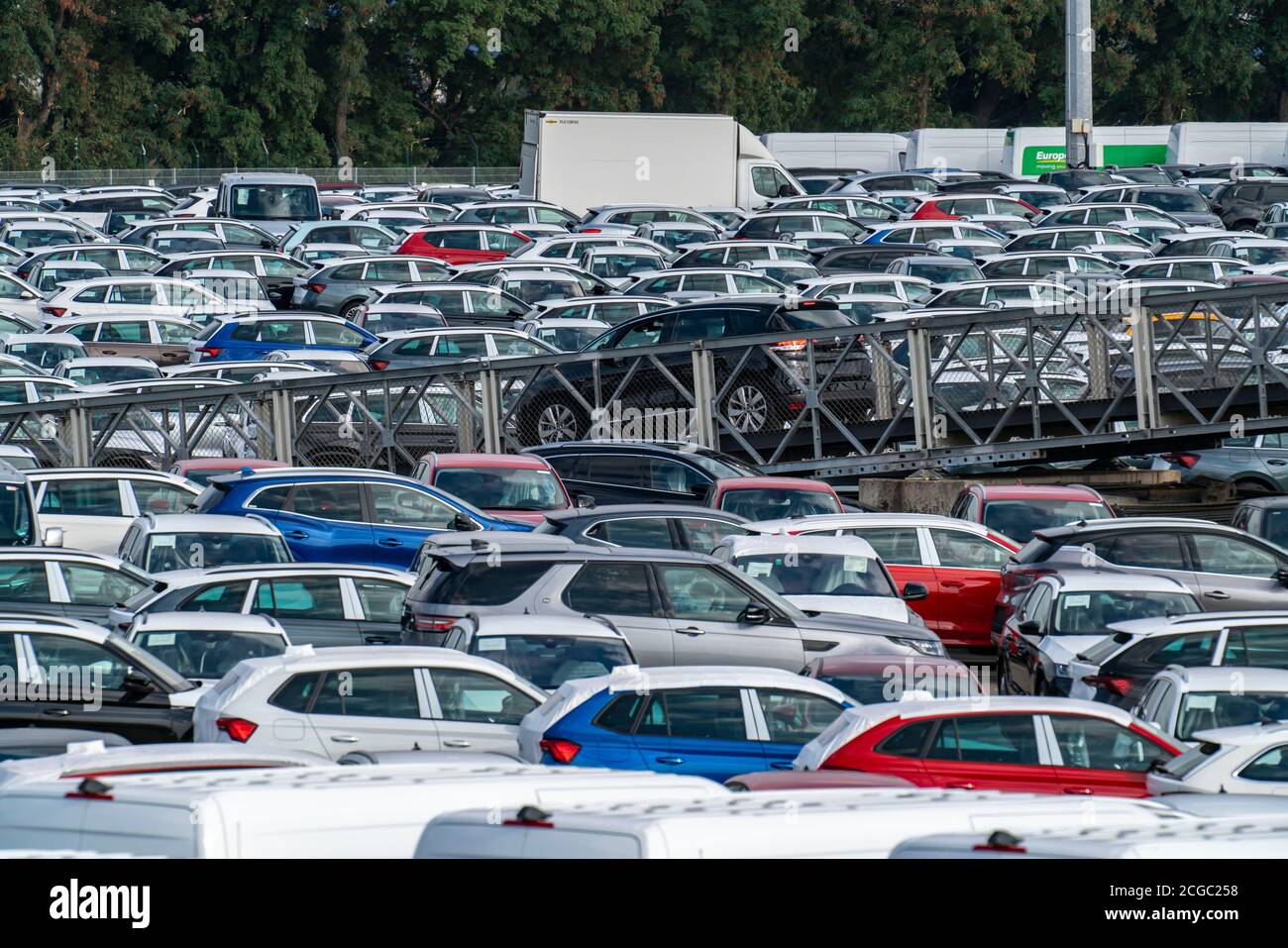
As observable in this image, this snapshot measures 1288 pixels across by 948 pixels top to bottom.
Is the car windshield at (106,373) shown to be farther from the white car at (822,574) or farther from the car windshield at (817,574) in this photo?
the car windshield at (817,574)

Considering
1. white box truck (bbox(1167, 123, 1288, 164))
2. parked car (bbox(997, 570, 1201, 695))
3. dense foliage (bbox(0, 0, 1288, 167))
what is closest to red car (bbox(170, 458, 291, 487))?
parked car (bbox(997, 570, 1201, 695))

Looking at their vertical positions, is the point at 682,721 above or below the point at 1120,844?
below

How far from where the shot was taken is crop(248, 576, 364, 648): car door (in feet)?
48.0

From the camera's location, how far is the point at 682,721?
37.7 ft

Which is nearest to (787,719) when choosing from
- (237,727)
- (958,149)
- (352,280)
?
(237,727)

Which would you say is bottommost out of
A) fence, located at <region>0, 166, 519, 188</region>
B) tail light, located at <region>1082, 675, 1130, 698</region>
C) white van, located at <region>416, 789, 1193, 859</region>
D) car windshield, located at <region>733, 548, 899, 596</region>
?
tail light, located at <region>1082, 675, 1130, 698</region>

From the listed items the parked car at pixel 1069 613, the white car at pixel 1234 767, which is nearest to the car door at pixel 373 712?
the white car at pixel 1234 767

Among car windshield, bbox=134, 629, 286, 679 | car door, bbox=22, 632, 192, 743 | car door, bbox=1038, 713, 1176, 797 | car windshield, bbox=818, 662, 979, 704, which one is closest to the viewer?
car door, bbox=1038, 713, 1176, 797

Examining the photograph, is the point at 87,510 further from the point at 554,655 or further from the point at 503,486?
the point at 554,655

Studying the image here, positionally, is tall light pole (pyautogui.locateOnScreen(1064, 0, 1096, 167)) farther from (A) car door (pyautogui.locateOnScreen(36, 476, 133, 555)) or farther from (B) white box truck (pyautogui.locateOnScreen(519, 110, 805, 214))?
(A) car door (pyautogui.locateOnScreen(36, 476, 133, 555))

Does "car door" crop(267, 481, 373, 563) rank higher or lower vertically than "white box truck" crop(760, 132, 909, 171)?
lower

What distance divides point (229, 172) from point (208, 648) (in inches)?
1793

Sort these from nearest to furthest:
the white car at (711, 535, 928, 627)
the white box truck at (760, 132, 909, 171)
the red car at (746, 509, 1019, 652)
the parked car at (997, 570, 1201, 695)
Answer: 1. the parked car at (997, 570, 1201, 695)
2. the white car at (711, 535, 928, 627)
3. the red car at (746, 509, 1019, 652)
4. the white box truck at (760, 132, 909, 171)

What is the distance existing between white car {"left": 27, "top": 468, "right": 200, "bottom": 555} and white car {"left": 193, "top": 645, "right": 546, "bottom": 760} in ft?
23.6
